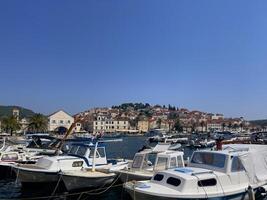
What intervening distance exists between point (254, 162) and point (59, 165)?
39.2ft

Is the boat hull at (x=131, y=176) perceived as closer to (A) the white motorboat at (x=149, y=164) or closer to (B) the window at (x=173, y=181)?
(A) the white motorboat at (x=149, y=164)

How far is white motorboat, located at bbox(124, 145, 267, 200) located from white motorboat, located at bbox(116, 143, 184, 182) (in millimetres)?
3187

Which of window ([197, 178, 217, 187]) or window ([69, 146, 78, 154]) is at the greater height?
window ([69, 146, 78, 154])

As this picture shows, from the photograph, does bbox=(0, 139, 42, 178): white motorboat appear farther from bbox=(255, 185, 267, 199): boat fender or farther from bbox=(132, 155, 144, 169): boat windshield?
bbox=(255, 185, 267, 199): boat fender

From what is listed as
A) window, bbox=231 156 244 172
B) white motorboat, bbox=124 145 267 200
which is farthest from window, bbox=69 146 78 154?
window, bbox=231 156 244 172

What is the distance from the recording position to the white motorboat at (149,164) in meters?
22.1

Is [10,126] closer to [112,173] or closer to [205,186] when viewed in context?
[112,173]

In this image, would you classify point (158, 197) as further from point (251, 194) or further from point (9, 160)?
point (9, 160)

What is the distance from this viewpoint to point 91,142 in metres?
27.1

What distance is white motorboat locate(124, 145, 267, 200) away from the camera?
16.2 m

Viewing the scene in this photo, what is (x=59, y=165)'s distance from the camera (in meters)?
24.5

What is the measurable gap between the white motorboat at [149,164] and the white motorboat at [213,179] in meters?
3.19

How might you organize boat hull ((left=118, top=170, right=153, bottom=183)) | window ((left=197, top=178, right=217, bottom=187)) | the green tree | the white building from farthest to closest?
1. the white building
2. the green tree
3. boat hull ((left=118, top=170, right=153, bottom=183))
4. window ((left=197, top=178, right=217, bottom=187))

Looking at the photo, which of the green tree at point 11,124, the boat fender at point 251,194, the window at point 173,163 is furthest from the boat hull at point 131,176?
the green tree at point 11,124
